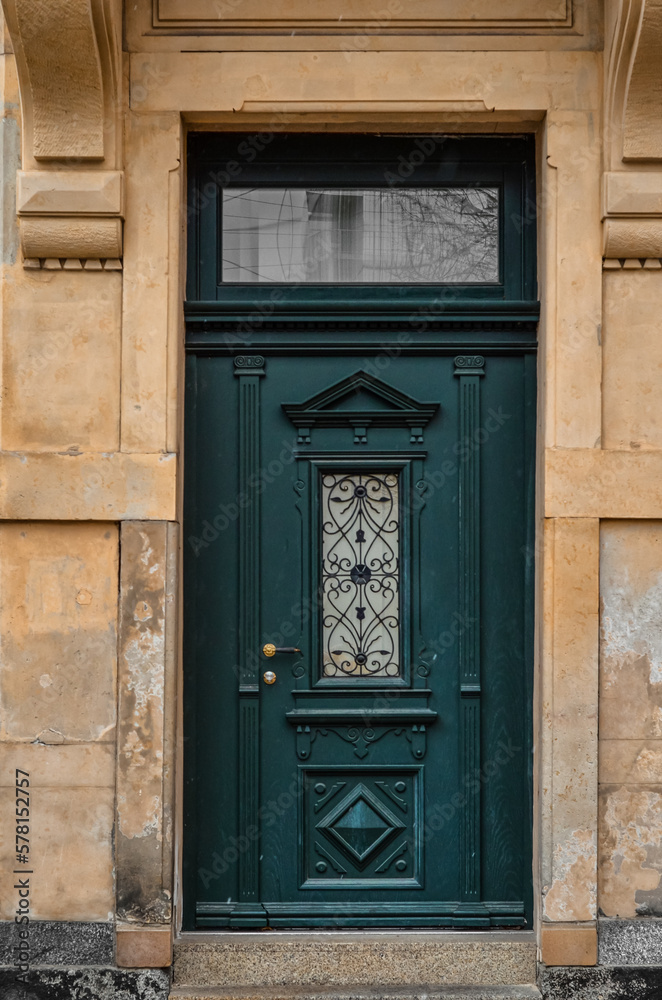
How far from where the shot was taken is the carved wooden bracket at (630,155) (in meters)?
3.96

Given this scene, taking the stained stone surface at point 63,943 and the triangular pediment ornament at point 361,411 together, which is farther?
the triangular pediment ornament at point 361,411

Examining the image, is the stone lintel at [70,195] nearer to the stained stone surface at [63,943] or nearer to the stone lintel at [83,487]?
the stone lintel at [83,487]

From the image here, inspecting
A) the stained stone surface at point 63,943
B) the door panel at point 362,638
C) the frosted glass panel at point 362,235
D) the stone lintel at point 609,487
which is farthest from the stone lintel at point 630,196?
the stained stone surface at point 63,943

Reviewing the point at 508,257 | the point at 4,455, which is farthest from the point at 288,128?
the point at 4,455

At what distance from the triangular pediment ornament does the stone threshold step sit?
2478 mm

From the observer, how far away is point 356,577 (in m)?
4.33

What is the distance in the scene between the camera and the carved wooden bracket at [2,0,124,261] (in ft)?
13.0

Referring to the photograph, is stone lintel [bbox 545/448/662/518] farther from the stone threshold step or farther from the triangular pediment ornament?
the stone threshold step

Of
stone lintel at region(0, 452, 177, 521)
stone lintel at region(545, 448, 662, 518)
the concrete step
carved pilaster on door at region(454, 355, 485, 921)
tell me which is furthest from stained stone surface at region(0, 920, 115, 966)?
stone lintel at region(545, 448, 662, 518)

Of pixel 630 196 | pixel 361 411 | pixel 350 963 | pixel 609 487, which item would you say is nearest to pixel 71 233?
pixel 361 411

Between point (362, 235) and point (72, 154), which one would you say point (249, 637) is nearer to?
point (362, 235)

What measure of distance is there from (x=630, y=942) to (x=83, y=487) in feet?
10.3

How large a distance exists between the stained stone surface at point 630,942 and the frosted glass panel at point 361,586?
1.45 m

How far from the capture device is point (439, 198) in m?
4.38
